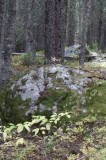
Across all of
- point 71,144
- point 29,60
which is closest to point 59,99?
point 71,144

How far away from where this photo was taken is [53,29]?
15070mm

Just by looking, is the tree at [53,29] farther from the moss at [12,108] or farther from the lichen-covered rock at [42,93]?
the moss at [12,108]

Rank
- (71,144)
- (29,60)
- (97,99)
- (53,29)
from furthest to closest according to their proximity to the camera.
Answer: (29,60) → (53,29) → (97,99) → (71,144)

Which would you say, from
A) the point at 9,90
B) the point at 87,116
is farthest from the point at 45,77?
the point at 87,116

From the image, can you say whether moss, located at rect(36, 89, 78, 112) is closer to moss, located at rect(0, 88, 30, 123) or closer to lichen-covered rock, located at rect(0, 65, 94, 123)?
lichen-covered rock, located at rect(0, 65, 94, 123)

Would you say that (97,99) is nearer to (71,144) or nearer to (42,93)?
(42,93)

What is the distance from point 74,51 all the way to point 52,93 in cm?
1780

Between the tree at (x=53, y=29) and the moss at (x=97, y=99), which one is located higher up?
the tree at (x=53, y=29)

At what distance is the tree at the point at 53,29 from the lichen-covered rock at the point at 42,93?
6.09 meters

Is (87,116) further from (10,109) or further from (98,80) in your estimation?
(10,109)

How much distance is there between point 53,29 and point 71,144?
375 inches

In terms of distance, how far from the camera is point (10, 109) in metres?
7.51

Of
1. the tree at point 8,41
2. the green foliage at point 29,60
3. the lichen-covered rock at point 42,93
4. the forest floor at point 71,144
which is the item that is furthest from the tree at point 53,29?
the forest floor at point 71,144

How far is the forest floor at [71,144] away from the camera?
5.56 metres
